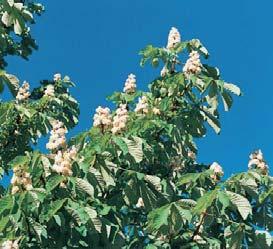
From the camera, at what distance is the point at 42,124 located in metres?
6.65

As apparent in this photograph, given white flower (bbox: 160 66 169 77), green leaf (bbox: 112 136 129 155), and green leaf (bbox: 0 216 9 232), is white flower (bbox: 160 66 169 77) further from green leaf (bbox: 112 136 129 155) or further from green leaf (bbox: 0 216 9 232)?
green leaf (bbox: 0 216 9 232)

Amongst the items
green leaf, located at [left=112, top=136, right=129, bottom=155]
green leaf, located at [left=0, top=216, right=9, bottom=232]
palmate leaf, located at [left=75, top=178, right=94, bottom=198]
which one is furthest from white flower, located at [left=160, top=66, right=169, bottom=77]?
green leaf, located at [left=0, top=216, right=9, bottom=232]

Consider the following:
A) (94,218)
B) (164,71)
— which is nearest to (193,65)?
(164,71)

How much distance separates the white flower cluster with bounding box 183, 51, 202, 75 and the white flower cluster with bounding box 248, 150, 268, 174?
0.89 meters

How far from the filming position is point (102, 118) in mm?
5164

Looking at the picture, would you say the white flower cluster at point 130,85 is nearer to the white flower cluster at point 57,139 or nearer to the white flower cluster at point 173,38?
the white flower cluster at point 173,38

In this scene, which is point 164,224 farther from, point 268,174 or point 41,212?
point 268,174

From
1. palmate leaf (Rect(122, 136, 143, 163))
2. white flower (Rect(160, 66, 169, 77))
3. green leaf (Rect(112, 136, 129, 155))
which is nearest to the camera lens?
green leaf (Rect(112, 136, 129, 155))

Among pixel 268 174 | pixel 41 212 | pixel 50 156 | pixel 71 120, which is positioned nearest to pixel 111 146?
pixel 50 156

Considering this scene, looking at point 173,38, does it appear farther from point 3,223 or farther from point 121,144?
point 3,223

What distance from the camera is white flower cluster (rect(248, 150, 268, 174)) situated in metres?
Result: 5.98

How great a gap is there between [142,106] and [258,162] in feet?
3.80

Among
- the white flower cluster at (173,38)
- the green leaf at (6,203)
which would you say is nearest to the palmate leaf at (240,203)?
the green leaf at (6,203)

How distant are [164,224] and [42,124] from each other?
2.33 metres
